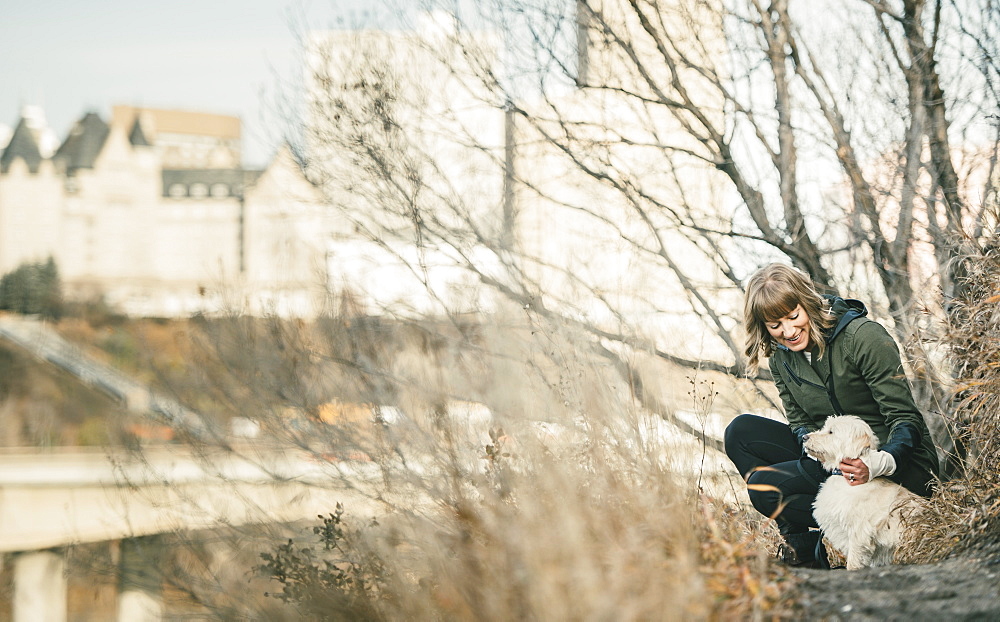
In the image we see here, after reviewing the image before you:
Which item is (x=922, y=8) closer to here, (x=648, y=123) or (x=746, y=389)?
(x=648, y=123)

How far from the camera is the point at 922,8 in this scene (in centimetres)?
574

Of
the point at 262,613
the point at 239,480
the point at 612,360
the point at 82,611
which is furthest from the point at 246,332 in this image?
the point at 82,611

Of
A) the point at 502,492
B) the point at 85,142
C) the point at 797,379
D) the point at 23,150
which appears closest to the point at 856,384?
the point at 797,379

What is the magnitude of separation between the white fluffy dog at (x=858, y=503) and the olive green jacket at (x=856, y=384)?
91mm

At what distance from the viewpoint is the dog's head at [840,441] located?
2.76 metres

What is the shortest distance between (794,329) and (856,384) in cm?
30

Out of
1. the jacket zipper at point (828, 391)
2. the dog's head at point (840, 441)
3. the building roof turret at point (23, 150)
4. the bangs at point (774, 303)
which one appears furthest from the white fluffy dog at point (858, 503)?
the building roof turret at point (23, 150)

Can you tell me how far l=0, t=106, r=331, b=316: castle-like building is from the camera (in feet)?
37.4

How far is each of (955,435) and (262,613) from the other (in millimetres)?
4300

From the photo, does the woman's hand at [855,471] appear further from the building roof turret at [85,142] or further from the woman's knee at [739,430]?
the building roof turret at [85,142]

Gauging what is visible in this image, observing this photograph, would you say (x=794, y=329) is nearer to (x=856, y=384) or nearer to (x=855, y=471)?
(x=856, y=384)

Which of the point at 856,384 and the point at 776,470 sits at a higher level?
the point at 856,384

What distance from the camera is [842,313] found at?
300 cm

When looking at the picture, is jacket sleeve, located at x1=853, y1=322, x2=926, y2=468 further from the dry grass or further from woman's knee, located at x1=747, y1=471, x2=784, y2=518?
woman's knee, located at x1=747, y1=471, x2=784, y2=518
